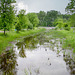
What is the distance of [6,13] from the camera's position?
2827cm

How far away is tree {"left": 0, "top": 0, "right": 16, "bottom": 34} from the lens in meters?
27.8

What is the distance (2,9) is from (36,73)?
25.0 metres

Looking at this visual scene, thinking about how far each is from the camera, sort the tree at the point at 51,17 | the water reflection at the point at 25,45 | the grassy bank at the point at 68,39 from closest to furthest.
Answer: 1. the water reflection at the point at 25,45
2. the grassy bank at the point at 68,39
3. the tree at the point at 51,17

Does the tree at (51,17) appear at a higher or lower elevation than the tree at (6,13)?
higher

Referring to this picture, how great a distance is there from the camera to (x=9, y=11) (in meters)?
28.7

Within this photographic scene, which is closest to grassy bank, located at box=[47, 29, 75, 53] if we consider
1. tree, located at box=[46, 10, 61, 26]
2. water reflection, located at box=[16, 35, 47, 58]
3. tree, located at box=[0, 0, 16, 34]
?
water reflection, located at box=[16, 35, 47, 58]

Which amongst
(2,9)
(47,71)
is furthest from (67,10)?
(47,71)

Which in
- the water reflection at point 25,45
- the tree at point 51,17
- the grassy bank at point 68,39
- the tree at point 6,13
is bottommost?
the water reflection at point 25,45

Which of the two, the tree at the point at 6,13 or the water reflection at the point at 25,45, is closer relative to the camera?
the water reflection at the point at 25,45

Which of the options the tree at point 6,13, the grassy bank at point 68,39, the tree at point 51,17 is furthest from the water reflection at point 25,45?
the tree at point 51,17

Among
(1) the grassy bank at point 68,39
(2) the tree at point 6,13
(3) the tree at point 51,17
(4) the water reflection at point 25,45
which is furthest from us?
(3) the tree at point 51,17

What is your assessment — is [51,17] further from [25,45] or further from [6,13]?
[25,45]

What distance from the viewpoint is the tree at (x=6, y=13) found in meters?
27.8

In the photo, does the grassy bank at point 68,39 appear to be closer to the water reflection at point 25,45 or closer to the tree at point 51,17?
the water reflection at point 25,45
